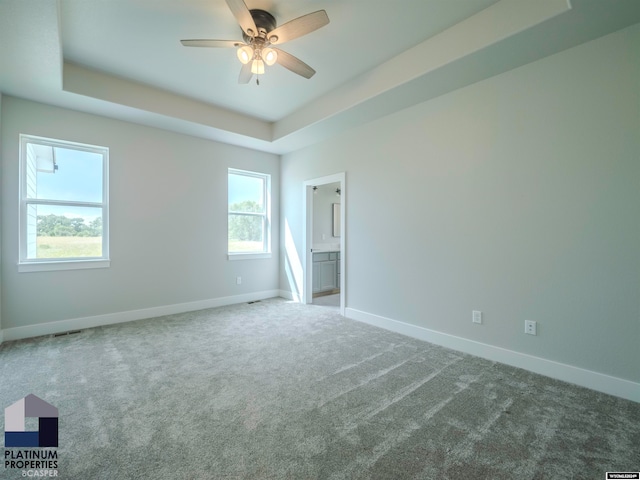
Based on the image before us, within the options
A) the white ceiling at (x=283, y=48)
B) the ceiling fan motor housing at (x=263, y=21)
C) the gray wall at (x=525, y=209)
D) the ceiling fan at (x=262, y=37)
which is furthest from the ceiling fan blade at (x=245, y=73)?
the gray wall at (x=525, y=209)

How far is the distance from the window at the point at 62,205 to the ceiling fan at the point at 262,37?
8.48 feet

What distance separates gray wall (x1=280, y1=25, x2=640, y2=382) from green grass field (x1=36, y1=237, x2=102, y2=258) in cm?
379

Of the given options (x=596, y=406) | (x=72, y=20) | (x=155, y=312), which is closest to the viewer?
(x=596, y=406)

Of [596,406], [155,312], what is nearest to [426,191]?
[596,406]

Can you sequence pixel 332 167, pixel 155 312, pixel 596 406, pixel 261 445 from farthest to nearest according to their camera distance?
pixel 332 167, pixel 155 312, pixel 596 406, pixel 261 445

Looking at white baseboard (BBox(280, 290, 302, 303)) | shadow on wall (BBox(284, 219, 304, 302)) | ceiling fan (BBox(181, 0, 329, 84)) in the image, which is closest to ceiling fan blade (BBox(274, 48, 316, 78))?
ceiling fan (BBox(181, 0, 329, 84))

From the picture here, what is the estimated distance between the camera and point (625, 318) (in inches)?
88.0

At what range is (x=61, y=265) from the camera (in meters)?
3.66

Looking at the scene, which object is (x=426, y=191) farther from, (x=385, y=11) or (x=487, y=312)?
(x=385, y=11)

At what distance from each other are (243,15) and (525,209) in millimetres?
2849

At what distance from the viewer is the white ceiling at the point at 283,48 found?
2246 mm

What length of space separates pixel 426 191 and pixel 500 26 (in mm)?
1598

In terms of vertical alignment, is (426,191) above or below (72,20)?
below

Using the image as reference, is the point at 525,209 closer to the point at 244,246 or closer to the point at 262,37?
the point at 262,37
